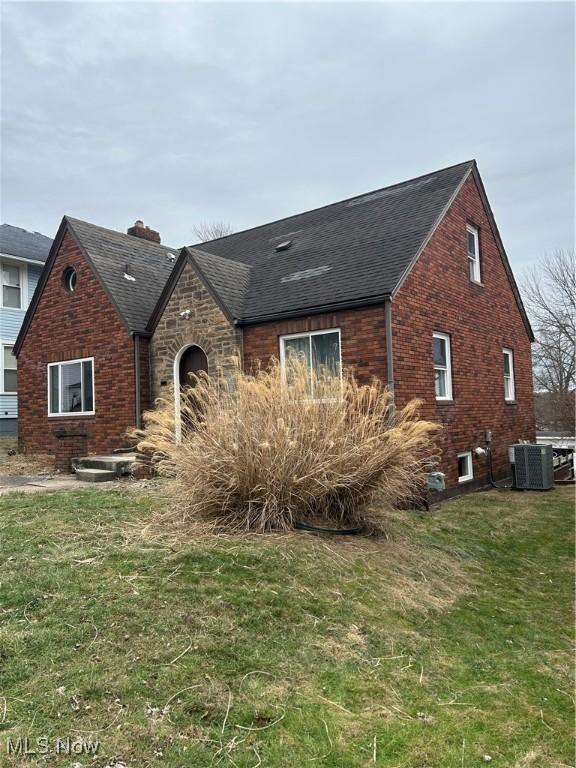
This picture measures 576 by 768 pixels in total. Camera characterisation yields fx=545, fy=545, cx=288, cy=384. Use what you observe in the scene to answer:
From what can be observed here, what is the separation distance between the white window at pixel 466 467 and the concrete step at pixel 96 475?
24.2 feet

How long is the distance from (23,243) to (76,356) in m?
12.0

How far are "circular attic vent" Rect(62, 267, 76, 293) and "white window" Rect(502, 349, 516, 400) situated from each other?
11702 millimetres

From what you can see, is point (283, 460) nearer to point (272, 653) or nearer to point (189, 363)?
point (272, 653)

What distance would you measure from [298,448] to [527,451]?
8891 mm

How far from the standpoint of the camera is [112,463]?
10.8 metres

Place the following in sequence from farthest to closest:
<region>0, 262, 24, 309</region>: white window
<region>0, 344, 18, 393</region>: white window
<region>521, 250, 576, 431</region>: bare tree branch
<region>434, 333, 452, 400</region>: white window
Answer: <region>521, 250, 576, 431</region>: bare tree branch, <region>0, 262, 24, 309</region>: white window, <region>0, 344, 18, 393</region>: white window, <region>434, 333, 452, 400</region>: white window

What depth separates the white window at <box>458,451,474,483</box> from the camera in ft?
39.8

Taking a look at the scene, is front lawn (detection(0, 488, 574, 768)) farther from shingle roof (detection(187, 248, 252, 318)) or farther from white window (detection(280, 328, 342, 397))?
shingle roof (detection(187, 248, 252, 318))

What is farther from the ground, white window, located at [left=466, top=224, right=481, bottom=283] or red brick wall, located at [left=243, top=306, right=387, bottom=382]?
white window, located at [left=466, top=224, right=481, bottom=283]

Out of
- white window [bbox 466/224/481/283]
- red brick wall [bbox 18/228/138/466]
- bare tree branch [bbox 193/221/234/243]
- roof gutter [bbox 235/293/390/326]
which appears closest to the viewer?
roof gutter [bbox 235/293/390/326]

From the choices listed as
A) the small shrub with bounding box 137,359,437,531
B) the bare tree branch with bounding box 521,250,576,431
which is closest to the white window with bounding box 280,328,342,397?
the small shrub with bounding box 137,359,437,531

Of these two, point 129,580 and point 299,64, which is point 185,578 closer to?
point 129,580

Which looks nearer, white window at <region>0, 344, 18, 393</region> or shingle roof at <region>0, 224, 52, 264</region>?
white window at <region>0, 344, 18, 393</region>

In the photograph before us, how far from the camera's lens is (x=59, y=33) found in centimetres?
903
